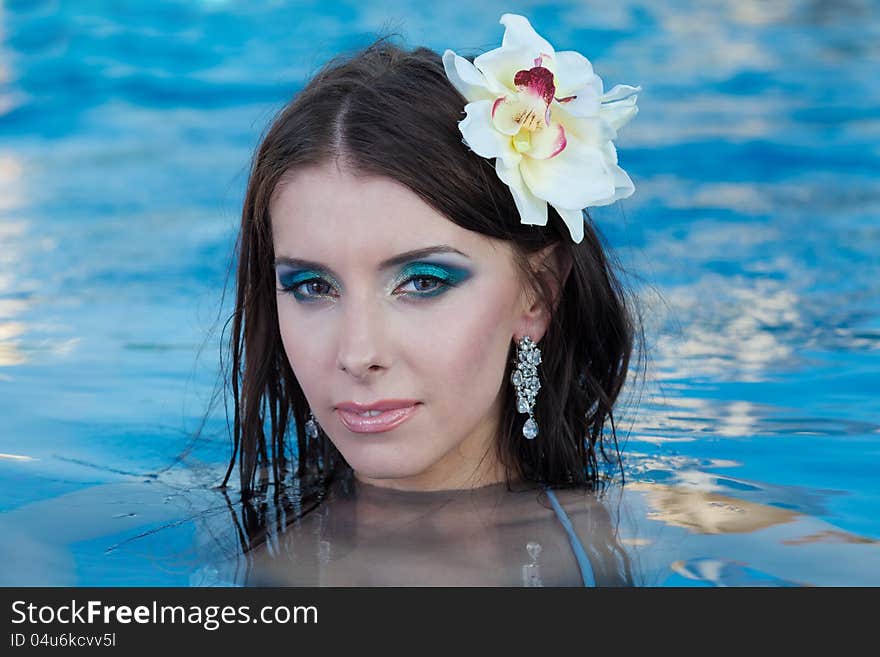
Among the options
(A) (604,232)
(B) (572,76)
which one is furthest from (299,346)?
(A) (604,232)

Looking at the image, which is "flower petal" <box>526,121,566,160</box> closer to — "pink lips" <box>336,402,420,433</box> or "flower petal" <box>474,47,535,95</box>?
"flower petal" <box>474,47,535,95</box>

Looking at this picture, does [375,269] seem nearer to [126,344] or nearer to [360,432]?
[360,432]

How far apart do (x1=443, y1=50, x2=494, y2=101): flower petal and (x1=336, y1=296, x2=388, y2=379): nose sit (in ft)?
2.12

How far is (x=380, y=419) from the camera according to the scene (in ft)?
10.6

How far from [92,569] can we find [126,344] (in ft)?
10.4

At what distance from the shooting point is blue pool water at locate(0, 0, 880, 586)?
151 inches

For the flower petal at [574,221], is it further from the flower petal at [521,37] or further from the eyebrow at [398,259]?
the flower petal at [521,37]

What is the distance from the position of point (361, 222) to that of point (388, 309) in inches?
9.3

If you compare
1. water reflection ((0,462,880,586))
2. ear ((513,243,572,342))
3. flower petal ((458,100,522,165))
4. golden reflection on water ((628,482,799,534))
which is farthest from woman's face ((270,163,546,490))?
golden reflection on water ((628,482,799,534))

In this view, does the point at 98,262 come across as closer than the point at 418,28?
Yes

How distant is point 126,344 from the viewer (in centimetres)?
648
